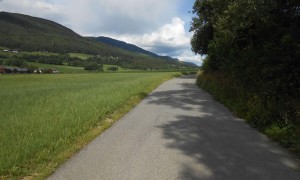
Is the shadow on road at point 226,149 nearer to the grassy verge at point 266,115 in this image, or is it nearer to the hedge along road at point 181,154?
the hedge along road at point 181,154

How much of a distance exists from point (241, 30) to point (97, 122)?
29.6ft

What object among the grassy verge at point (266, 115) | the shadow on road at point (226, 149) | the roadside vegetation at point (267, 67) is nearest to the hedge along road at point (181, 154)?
the shadow on road at point (226, 149)

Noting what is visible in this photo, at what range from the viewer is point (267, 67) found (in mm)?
12383

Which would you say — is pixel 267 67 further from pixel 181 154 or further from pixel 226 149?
pixel 181 154

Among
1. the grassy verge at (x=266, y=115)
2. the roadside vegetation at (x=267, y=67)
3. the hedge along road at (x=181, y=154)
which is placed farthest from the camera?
the roadside vegetation at (x=267, y=67)

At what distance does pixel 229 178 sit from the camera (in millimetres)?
Answer: 5527

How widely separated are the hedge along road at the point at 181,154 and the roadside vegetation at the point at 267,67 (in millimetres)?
702

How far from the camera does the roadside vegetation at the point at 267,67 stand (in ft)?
31.8

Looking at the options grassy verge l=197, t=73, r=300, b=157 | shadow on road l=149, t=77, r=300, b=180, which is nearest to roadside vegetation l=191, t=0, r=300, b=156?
grassy verge l=197, t=73, r=300, b=157

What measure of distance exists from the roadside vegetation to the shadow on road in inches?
25.8

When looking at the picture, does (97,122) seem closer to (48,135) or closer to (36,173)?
(48,135)

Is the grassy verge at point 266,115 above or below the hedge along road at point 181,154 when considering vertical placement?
above

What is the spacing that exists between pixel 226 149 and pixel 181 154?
1175 millimetres

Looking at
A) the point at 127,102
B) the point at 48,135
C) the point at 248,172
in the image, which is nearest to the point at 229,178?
the point at 248,172
